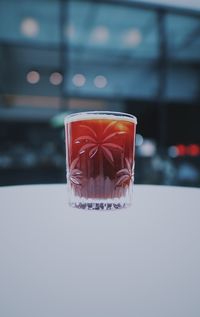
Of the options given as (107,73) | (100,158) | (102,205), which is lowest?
(102,205)

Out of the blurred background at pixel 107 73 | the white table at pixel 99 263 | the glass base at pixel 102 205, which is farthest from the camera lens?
the blurred background at pixel 107 73

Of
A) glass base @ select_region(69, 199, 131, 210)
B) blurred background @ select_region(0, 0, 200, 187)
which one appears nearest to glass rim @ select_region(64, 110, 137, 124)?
glass base @ select_region(69, 199, 131, 210)

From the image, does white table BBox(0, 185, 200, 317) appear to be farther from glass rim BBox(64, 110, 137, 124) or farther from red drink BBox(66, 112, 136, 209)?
glass rim BBox(64, 110, 137, 124)

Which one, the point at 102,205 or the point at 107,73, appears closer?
the point at 102,205

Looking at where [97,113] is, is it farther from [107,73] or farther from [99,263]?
[107,73]

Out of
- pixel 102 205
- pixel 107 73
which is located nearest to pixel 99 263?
pixel 102 205

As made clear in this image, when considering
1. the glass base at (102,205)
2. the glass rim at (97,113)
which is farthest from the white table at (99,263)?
the glass rim at (97,113)

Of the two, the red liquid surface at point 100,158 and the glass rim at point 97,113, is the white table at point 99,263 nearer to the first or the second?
the red liquid surface at point 100,158
